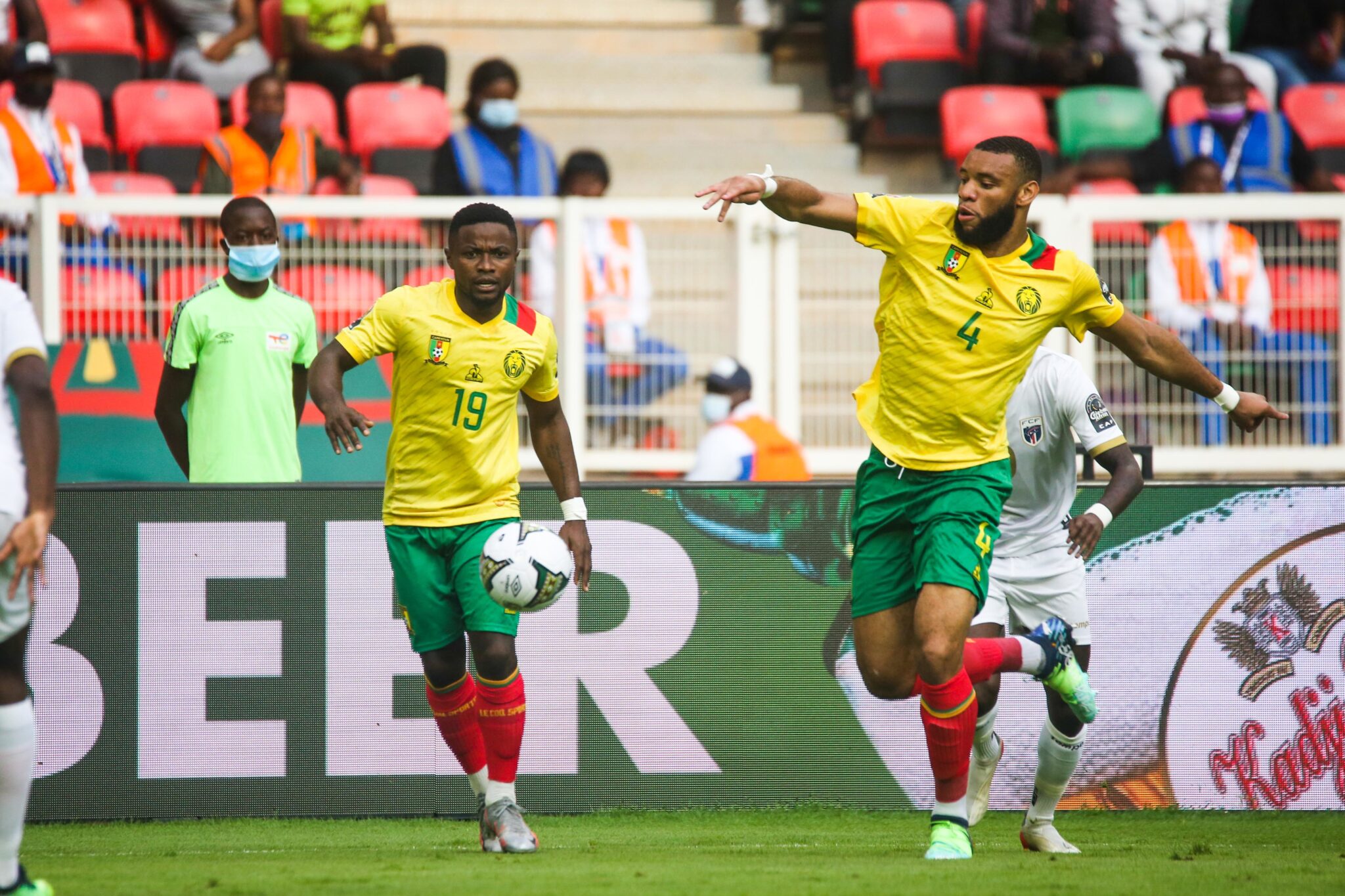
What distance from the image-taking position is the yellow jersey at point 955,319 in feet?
19.9

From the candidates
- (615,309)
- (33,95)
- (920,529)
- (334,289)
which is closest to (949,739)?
(920,529)

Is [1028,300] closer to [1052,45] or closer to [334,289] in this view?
[334,289]

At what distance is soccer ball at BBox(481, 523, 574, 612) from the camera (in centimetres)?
613

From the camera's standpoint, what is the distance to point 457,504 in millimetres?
6355

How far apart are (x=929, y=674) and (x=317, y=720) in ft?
9.86

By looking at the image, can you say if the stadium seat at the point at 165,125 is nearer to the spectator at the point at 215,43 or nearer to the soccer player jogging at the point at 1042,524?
the spectator at the point at 215,43

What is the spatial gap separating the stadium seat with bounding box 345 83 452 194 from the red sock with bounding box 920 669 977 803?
8.60 meters

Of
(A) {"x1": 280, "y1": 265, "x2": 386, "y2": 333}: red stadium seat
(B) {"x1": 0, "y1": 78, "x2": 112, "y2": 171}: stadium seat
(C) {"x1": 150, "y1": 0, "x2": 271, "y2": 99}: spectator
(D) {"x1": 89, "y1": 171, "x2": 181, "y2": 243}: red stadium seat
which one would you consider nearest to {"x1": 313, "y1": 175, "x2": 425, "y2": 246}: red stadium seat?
(A) {"x1": 280, "y1": 265, "x2": 386, "y2": 333}: red stadium seat

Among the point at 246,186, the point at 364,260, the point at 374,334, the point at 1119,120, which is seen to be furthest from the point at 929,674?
the point at 1119,120

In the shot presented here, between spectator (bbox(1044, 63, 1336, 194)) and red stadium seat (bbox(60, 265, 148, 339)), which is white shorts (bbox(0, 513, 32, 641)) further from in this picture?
spectator (bbox(1044, 63, 1336, 194))

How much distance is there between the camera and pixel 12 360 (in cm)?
475


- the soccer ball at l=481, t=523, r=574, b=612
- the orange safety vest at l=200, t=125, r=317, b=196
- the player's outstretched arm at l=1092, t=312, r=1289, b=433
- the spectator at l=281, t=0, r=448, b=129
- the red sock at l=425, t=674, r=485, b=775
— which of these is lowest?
the red sock at l=425, t=674, r=485, b=775

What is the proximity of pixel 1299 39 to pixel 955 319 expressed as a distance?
11877mm

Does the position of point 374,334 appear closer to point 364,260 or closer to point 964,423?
point 964,423
